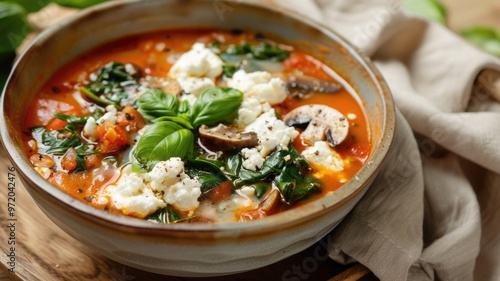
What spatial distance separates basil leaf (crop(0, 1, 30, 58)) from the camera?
460cm

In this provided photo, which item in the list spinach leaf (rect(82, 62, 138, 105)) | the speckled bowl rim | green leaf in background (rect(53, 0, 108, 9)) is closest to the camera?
the speckled bowl rim

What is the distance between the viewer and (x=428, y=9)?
588cm

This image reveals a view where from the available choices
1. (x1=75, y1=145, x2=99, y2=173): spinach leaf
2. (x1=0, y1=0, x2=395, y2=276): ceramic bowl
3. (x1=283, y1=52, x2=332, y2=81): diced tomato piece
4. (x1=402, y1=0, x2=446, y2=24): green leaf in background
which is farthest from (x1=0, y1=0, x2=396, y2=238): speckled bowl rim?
(x1=402, y1=0, x2=446, y2=24): green leaf in background

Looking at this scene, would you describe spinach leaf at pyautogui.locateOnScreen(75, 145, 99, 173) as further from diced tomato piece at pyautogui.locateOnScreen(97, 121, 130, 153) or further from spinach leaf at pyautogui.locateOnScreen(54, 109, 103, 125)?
spinach leaf at pyautogui.locateOnScreen(54, 109, 103, 125)

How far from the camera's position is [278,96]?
4199 millimetres

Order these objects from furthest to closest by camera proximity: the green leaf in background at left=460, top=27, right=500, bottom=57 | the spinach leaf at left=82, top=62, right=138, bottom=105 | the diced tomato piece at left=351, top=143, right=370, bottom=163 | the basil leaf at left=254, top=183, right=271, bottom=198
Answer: the green leaf in background at left=460, top=27, right=500, bottom=57
the spinach leaf at left=82, top=62, right=138, bottom=105
the diced tomato piece at left=351, top=143, right=370, bottom=163
the basil leaf at left=254, top=183, right=271, bottom=198

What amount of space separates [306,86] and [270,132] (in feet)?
2.82

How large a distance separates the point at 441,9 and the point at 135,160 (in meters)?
3.82

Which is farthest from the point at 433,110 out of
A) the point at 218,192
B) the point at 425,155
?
the point at 218,192

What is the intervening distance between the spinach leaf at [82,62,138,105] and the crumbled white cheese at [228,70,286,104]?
766mm

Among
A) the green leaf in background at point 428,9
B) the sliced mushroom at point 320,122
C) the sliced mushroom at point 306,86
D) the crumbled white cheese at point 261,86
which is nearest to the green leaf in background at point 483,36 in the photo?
the green leaf in background at point 428,9

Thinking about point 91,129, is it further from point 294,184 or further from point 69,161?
point 294,184

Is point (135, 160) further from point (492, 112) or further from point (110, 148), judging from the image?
point (492, 112)

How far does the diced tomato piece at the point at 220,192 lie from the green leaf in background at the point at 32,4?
2601mm
